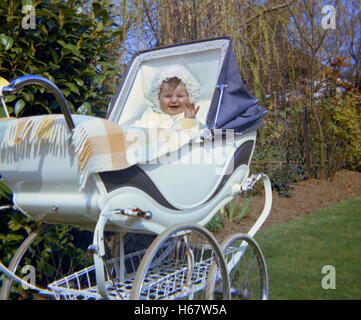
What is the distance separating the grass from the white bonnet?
1.60 meters

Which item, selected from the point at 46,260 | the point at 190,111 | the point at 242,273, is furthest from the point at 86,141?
the point at 242,273

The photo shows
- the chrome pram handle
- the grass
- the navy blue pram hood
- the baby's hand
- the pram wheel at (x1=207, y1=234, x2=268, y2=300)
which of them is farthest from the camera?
the baby's hand

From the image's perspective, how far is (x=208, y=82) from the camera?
10.2 feet

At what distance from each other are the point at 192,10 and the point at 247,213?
8.43 feet

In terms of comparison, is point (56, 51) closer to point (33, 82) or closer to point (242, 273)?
point (33, 82)

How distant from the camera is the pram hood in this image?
7.59 ft

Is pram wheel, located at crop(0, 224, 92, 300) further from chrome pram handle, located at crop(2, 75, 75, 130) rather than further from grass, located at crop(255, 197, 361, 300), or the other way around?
grass, located at crop(255, 197, 361, 300)

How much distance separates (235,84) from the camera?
8.04ft

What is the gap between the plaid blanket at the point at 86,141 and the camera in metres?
1.56

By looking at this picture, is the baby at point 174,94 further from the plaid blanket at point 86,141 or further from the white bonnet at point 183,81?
the plaid blanket at point 86,141

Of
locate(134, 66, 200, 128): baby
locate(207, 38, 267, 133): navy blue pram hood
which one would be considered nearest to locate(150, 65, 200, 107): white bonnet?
locate(134, 66, 200, 128): baby

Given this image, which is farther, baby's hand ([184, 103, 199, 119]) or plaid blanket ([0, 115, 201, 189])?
baby's hand ([184, 103, 199, 119])
